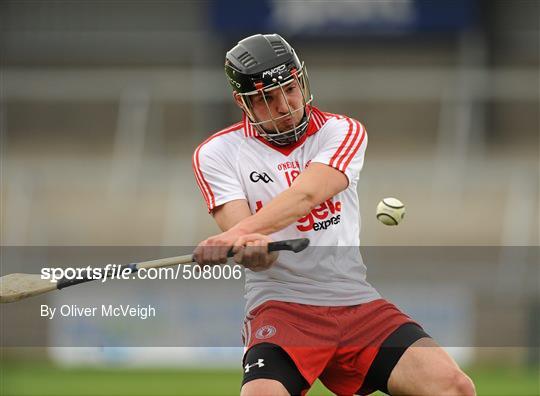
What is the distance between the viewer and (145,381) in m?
9.88

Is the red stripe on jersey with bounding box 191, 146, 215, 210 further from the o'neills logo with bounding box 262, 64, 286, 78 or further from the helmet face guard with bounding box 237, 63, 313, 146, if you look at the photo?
the o'neills logo with bounding box 262, 64, 286, 78

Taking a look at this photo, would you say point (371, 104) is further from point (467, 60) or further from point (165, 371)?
point (165, 371)

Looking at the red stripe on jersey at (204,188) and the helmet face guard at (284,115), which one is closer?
the helmet face guard at (284,115)

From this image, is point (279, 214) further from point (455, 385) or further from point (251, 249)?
Result: point (455, 385)

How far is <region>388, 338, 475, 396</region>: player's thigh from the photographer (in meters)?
4.71

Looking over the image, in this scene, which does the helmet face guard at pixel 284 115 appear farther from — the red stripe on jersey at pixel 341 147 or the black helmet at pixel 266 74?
the red stripe on jersey at pixel 341 147

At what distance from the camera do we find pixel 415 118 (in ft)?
53.2

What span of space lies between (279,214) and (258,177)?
15.4 inches

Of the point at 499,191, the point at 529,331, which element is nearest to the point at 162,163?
the point at 499,191

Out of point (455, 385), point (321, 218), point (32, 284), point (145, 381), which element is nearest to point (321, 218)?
point (321, 218)

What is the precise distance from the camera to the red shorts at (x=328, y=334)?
16.0ft

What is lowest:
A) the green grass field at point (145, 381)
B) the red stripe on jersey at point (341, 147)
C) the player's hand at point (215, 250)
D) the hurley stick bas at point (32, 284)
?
the green grass field at point (145, 381)

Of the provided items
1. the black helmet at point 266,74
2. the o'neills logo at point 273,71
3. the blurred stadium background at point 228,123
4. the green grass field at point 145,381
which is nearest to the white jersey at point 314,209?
the black helmet at point 266,74

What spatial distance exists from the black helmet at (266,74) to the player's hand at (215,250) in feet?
2.03
